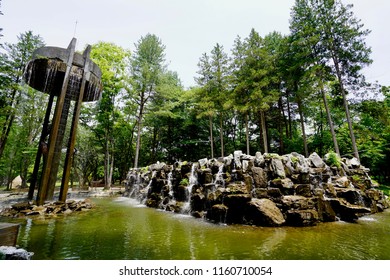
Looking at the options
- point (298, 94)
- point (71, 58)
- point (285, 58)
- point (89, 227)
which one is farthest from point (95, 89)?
point (285, 58)

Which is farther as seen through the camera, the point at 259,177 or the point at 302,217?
the point at 259,177

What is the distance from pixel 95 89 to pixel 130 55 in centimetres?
1280

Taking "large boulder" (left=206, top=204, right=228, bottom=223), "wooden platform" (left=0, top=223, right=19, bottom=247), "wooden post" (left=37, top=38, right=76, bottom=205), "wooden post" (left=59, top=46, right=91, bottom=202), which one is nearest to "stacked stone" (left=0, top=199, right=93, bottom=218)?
"wooden post" (left=37, top=38, right=76, bottom=205)

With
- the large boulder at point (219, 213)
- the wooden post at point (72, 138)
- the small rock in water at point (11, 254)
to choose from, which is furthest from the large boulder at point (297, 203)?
the wooden post at point (72, 138)

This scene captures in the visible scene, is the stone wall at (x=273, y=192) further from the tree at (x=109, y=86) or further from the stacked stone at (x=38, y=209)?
the tree at (x=109, y=86)

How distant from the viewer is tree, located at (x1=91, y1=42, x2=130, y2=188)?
68.0 feet

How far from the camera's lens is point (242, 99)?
17766 mm

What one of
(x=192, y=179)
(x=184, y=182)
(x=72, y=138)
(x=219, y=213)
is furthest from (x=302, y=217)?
(x=72, y=138)

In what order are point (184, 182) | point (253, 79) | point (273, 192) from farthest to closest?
point (253, 79) → point (184, 182) → point (273, 192)

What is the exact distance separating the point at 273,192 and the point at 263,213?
1382 millimetres

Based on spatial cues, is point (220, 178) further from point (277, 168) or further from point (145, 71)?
point (145, 71)

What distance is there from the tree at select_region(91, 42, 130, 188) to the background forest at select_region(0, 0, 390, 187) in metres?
0.11

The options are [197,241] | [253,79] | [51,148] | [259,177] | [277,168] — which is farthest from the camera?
[253,79]

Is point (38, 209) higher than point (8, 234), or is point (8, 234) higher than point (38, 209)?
point (8, 234)
